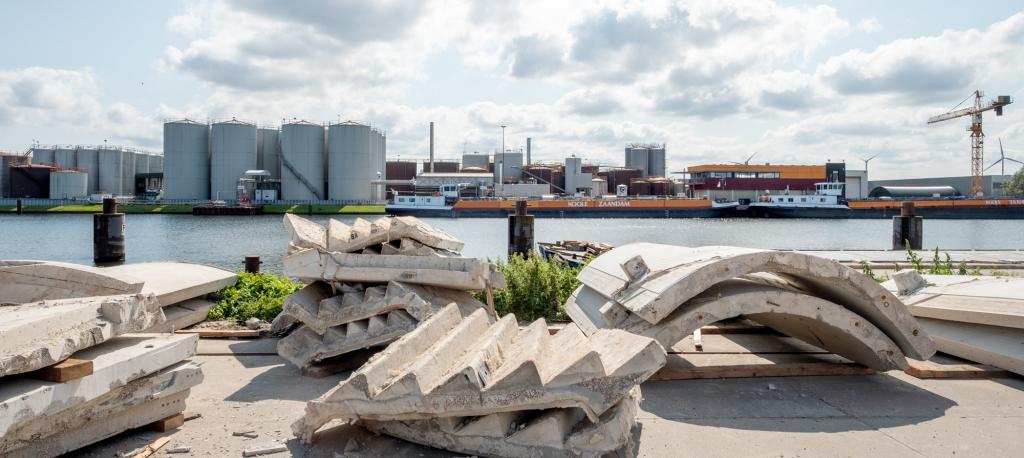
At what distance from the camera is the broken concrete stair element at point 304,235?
19.6 ft

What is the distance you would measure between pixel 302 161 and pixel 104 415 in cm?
7073

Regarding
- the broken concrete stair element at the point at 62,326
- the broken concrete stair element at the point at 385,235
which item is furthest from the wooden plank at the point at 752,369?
the broken concrete stair element at the point at 62,326

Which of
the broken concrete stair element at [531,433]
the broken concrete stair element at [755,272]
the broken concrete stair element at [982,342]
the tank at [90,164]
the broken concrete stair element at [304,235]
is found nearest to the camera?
the broken concrete stair element at [531,433]

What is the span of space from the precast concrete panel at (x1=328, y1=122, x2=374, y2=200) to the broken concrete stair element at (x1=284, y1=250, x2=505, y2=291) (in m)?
66.8

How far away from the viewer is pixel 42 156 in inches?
3706

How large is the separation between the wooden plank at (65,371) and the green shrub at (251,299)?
4245mm

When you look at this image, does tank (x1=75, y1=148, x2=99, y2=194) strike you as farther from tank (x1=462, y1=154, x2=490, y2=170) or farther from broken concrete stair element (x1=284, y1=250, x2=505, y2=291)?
broken concrete stair element (x1=284, y1=250, x2=505, y2=291)

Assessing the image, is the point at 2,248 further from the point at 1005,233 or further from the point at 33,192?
the point at 1005,233

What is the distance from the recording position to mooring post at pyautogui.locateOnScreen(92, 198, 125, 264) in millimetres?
18844

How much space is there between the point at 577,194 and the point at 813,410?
84132 mm

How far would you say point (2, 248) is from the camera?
36.1 metres

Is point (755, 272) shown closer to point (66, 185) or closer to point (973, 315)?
point (973, 315)

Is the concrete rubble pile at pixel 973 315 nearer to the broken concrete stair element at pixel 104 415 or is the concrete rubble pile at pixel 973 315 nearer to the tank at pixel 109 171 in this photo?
the broken concrete stair element at pixel 104 415

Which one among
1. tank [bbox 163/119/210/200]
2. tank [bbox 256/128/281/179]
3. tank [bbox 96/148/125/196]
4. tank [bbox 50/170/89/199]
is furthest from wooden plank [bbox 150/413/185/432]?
tank [bbox 96/148/125/196]
